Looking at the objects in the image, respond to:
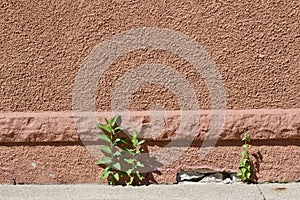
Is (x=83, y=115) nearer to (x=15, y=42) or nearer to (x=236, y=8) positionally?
(x=15, y=42)

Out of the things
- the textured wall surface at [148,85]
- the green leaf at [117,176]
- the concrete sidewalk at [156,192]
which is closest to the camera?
the concrete sidewalk at [156,192]

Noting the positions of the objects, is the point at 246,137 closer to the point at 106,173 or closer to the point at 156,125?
the point at 156,125

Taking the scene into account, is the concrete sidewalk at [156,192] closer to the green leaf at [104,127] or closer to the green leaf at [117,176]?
the green leaf at [117,176]

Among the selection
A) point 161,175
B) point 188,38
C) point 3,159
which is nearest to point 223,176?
point 161,175

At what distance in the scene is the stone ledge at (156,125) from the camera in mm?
3607

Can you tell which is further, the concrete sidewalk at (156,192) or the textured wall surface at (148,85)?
the textured wall surface at (148,85)

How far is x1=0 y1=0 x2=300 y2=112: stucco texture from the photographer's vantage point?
140 inches

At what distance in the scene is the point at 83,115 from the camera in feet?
12.0

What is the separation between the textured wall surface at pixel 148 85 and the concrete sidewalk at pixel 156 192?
10 centimetres

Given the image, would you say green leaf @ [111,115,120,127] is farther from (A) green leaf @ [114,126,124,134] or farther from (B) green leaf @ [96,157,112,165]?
(B) green leaf @ [96,157,112,165]

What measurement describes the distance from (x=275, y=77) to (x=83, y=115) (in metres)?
1.33

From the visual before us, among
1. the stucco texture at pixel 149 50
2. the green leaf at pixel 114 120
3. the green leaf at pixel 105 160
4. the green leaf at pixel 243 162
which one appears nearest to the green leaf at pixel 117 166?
the green leaf at pixel 105 160

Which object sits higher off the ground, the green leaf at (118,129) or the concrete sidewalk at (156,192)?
the green leaf at (118,129)

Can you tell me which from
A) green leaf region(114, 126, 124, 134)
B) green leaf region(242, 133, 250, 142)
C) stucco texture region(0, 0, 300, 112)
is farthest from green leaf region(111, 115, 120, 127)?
green leaf region(242, 133, 250, 142)
